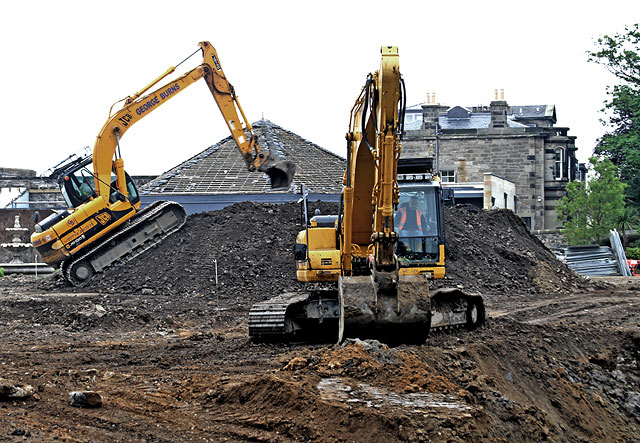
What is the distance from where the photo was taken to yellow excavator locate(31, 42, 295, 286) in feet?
73.6

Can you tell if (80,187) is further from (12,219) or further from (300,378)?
(12,219)

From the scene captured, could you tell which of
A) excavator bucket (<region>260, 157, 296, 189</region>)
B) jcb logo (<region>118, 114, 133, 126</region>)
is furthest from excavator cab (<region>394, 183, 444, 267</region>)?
jcb logo (<region>118, 114, 133, 126</region>)

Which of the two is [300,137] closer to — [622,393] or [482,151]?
[482,151]

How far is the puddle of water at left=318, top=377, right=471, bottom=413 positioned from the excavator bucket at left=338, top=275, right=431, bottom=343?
142cm

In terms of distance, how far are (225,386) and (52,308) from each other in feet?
32.8

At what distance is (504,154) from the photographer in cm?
4909

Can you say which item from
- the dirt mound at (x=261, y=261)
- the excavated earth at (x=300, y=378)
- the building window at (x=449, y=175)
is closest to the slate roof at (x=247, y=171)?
the dirt mound at (x=261, y=261)

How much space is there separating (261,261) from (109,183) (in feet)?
15.1

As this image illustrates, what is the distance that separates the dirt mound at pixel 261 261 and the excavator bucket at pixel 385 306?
10.4 meters

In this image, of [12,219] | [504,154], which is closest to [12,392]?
[12,219]

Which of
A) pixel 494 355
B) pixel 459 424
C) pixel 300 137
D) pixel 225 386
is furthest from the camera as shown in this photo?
pixel 300 137

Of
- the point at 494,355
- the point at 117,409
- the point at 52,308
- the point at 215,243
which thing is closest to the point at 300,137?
the point at 215,243

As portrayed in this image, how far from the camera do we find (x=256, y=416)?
6875mm

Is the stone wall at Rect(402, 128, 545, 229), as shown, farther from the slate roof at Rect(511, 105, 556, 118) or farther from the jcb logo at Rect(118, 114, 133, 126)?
the jcb logo at Rect(118, 114, 133, 126)
